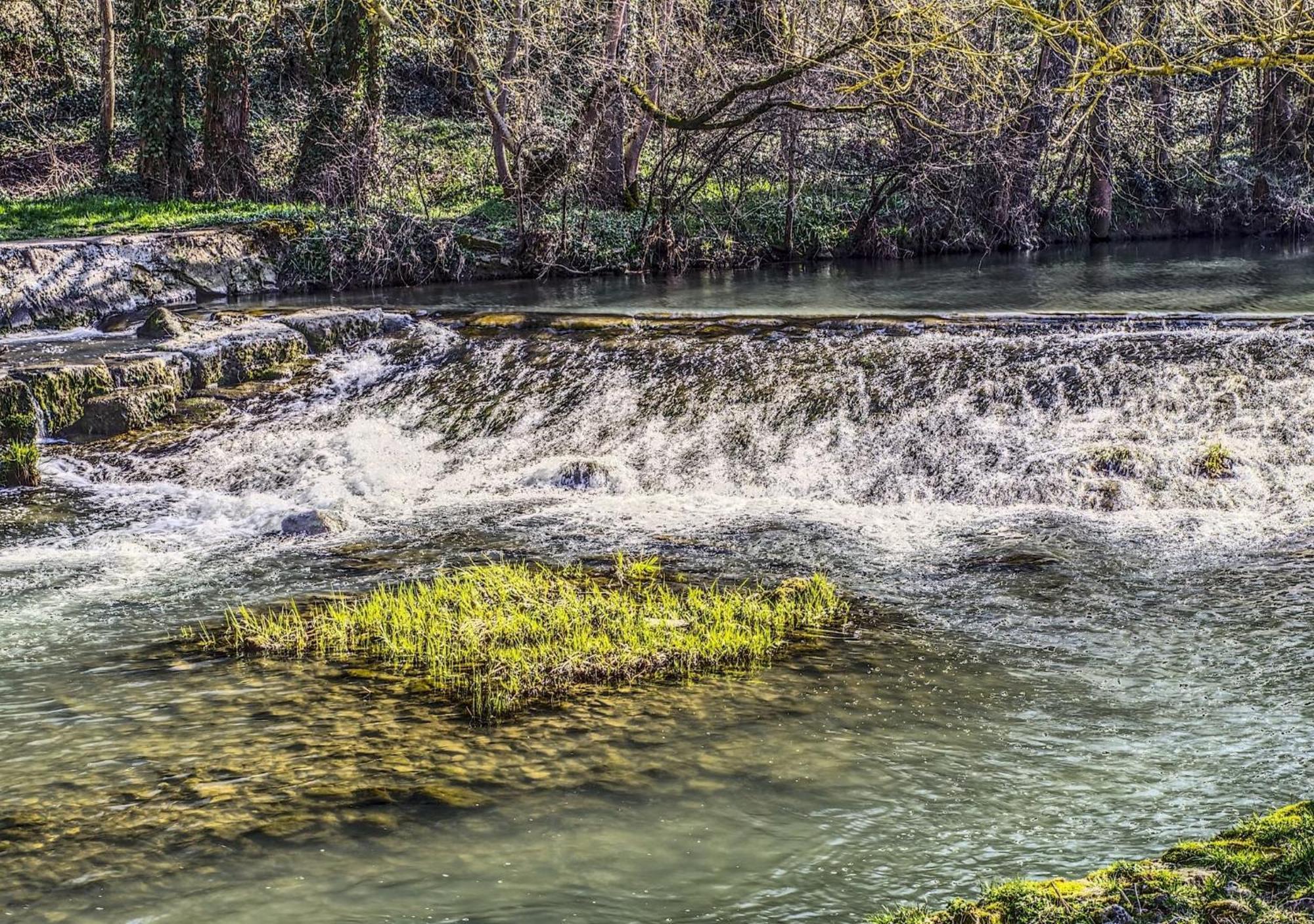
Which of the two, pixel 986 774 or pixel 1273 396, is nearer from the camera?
pixel 986 774

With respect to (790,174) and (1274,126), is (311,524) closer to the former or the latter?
(790,174)

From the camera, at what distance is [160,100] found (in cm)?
2208

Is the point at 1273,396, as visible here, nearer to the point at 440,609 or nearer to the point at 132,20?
the point at 440,609

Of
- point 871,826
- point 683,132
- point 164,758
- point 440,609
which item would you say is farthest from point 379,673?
point 683,132

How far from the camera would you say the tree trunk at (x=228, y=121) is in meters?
22.1

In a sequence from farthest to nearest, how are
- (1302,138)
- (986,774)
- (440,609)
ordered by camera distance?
(1302,138) → (440,609) → (986,774)

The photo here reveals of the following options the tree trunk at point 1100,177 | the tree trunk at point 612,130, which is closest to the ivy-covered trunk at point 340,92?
the tree trunk at point 612,130

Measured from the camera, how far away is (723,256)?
1969 cm

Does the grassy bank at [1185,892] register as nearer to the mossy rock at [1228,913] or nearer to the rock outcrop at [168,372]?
the mossy rock at [1228,913]

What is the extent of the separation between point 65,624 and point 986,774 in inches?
198

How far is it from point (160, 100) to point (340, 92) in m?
3.87

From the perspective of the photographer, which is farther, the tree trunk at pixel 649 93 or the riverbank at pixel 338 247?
the tree trunk at pixel 649 93

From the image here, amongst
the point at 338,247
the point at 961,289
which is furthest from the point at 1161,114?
the point at 338,247

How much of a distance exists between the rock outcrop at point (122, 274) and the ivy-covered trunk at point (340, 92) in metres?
2.49
